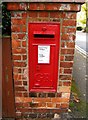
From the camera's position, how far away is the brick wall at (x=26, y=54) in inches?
130

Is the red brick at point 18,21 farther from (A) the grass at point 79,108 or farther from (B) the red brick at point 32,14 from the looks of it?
(A) the grass at point 79,108

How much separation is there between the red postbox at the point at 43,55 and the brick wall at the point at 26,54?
0.06 meters

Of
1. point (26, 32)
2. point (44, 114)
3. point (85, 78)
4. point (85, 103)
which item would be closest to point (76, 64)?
point (85, 78)

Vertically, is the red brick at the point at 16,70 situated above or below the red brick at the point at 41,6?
below

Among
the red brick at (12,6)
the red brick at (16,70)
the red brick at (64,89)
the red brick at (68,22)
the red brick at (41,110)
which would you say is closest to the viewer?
the red brick at (12,6)

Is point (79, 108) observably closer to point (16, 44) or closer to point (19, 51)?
point (19, 51)

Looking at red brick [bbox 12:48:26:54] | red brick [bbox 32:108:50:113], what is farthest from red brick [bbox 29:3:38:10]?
red brick [bbox 32:108:50:113]

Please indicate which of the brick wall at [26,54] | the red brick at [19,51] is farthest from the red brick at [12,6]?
the red brick at [19,51]

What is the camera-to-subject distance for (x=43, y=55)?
351 centimetres

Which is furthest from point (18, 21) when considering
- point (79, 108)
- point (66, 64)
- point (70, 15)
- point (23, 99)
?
point (79, 108)

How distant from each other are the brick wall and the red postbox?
60 mm

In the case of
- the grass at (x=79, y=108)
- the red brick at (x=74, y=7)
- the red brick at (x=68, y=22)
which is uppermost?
the red brick at (x=74, y=7)

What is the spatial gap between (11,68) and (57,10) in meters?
1.05

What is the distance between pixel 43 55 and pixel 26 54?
24 cm
